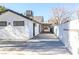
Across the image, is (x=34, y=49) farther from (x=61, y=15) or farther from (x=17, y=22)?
(x=61, y=15)

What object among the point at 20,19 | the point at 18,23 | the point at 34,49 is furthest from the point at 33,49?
the point at 18,23

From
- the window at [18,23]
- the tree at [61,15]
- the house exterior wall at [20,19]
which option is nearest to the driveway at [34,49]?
the house exterior wall at [20,19]

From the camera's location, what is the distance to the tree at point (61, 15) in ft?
178

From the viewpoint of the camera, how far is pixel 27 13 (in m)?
40.1

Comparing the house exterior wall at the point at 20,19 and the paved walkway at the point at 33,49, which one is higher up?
the house exterior wall at the point at 20,19

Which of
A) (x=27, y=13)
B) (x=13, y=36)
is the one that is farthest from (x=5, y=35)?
(x=27, y=13)

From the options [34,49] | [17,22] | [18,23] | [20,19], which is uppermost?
[20,19]

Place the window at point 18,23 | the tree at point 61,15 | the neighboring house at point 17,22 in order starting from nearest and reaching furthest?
the neighboring house at point 17,22, the window at point 18,23, the tree at point 61,15

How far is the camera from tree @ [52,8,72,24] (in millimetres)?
54250

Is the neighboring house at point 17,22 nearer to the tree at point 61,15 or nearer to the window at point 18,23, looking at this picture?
the window at point 18,23

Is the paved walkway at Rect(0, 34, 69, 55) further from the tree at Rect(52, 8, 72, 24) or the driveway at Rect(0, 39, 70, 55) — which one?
the tree at Rect(52, 8, 72, 24)

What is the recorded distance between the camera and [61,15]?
5644 cm

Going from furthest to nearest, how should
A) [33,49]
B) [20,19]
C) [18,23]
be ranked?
1. [18,23]
2. [20,19]
3. [33,49]

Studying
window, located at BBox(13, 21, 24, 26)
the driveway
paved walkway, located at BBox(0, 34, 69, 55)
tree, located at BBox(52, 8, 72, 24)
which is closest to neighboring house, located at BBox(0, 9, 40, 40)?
window, located at BBox(13, 21, 24, 26)
